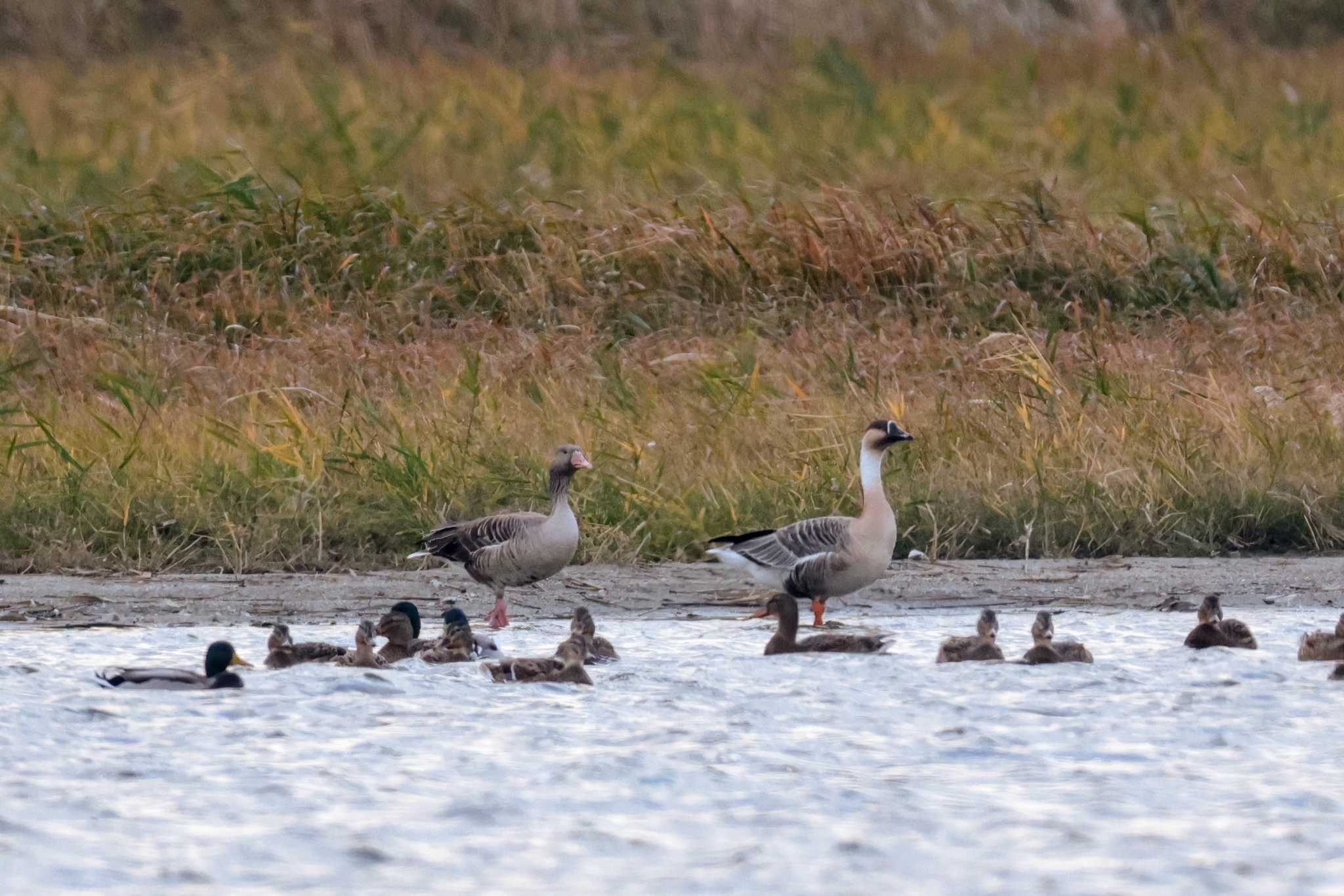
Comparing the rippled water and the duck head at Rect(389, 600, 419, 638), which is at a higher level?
the duck head at Rect(389, 600, 419, 638)

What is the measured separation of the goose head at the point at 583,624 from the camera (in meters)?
8.16

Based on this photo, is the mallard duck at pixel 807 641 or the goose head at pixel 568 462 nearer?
the mallard duck at pixel 807 641

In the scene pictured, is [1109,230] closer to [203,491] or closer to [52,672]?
[203,491]

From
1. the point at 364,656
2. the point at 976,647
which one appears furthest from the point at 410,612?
the point at 976,647

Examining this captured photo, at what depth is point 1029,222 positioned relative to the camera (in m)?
16.9

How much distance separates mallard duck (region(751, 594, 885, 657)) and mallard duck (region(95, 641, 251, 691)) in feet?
6.56

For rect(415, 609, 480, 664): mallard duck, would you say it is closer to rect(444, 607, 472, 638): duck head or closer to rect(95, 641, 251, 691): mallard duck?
rect(444, 607, 472, 638): duck head

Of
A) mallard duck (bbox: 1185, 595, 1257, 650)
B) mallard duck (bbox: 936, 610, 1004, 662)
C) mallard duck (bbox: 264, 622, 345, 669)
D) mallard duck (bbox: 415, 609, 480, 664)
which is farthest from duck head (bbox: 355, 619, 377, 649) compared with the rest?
mallard duck (bbox: 1185, 595, 1257, 650)

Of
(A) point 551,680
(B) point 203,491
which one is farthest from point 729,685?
(B) point 203,491

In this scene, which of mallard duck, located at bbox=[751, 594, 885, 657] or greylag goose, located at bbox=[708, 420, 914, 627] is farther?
greylag goose, located at bbox=[708, 420, 914, 627]

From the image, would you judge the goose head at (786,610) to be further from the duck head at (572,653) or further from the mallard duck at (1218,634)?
Result: the mallard duck at (1218,634)

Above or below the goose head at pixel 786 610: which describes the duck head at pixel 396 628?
below

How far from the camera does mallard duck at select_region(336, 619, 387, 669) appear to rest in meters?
7.81

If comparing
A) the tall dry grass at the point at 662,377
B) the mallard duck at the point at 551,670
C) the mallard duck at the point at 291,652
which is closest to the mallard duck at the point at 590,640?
the mallard duck at the point at 551,670
